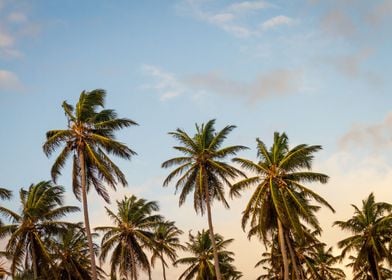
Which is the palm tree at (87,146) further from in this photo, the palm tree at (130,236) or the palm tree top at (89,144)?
the palm tree at (130,236)

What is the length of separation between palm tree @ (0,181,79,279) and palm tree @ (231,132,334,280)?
16718mm

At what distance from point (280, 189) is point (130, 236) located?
63.3 ft

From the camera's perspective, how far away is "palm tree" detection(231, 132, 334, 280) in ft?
125

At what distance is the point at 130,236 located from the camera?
50969mm

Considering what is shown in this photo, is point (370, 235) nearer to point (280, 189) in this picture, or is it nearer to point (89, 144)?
point (280, 189)

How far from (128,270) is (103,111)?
2358cm

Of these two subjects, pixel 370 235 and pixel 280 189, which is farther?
pixel 370 235

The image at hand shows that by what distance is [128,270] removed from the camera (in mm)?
51969

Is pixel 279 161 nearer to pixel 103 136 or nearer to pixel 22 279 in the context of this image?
pixel 103 136

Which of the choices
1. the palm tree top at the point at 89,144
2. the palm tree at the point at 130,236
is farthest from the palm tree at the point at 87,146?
the palm tree at the point at 130,236

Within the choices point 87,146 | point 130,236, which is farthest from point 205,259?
point 87,146

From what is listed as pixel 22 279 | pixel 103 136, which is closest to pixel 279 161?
pixel 103 136

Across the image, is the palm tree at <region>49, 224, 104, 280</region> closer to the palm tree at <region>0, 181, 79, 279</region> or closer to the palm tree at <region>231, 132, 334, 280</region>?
the palm tree at <region>0, 181, 79, 279</region>

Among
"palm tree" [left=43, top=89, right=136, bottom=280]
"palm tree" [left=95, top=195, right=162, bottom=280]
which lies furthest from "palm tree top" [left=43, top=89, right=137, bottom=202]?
"palm tree" [left=95, top=195, right=162, bottom=280]
